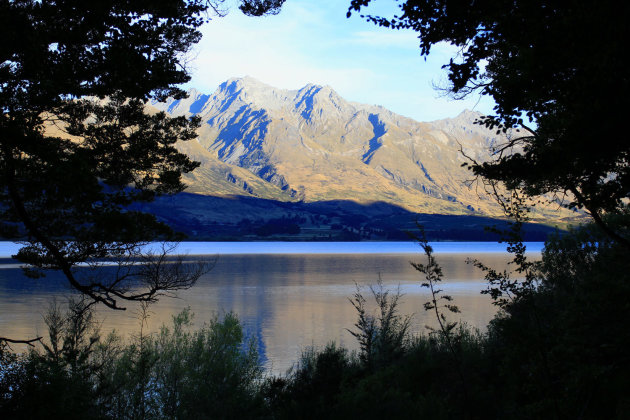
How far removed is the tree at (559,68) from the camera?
7.01m

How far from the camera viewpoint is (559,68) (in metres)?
8.86

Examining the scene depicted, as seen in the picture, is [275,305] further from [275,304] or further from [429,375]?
[429,375]

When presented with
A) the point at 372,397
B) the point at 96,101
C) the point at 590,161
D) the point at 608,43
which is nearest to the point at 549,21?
the point at 608,43

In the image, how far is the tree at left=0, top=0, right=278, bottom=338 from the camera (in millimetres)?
11047

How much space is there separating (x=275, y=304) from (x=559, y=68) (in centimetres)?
5846

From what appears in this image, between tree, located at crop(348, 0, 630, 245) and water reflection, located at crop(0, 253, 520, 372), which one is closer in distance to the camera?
tree, located at crop(348, 0, 630, 245)

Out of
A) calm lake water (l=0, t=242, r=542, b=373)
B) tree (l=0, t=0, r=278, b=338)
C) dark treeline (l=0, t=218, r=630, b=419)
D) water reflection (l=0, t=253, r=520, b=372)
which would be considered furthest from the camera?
water reflection (l=0, t=253, r=520, b=372)

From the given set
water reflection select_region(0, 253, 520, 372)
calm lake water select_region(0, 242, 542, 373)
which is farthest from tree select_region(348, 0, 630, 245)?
water reflection select_region(0, 253, 520, 372)

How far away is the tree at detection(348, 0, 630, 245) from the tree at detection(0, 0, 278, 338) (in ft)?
20.7

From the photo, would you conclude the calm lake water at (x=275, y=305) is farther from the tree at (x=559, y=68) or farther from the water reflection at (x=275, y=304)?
the tree at (x=559, y=68)

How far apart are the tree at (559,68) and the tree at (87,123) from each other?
6.30m

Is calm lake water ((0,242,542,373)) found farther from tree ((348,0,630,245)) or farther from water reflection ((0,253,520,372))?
tree ((348,0,630,245))

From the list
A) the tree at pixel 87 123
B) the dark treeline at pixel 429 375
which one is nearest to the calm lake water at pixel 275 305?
the dark treeline at pixel 429 375

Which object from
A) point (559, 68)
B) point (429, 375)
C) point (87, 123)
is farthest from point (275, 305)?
point (559, 68)
